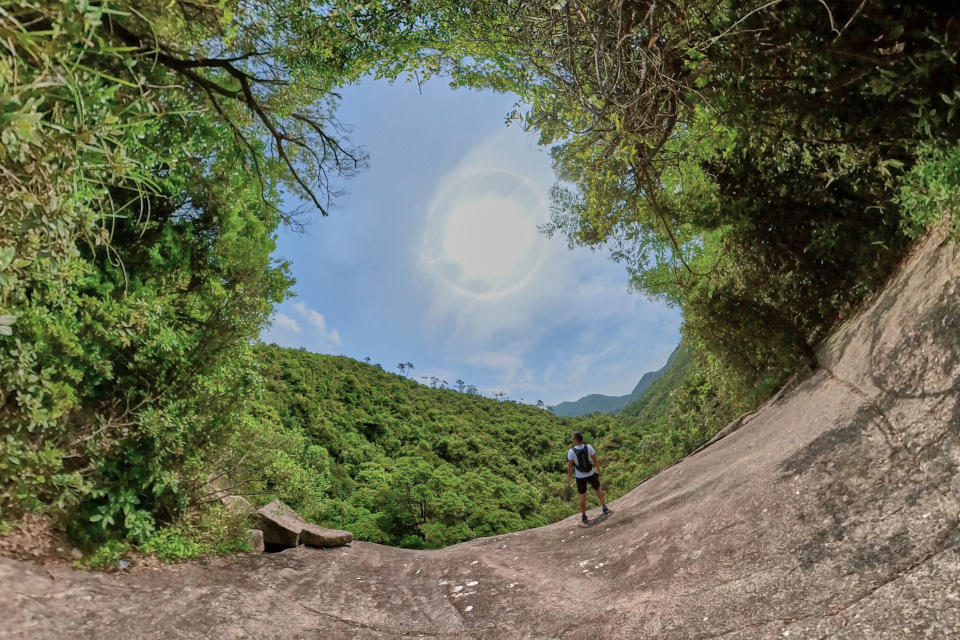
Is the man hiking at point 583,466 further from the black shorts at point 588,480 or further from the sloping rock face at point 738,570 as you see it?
the sloping rock face at point 738,570

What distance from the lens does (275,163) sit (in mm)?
9109

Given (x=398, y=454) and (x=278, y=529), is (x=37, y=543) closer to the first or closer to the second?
(x=278, y=529)

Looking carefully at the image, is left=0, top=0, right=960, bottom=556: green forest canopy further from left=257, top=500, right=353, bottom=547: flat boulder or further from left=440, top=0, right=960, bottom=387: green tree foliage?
left=257, top=500, right=353, bottom=547: flat boulder

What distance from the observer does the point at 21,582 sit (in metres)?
4.32

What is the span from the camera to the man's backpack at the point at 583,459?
1028cm

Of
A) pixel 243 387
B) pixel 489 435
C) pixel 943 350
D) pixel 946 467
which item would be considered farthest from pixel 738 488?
pixel 489 435

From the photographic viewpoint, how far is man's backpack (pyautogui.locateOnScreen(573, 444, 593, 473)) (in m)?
10.3

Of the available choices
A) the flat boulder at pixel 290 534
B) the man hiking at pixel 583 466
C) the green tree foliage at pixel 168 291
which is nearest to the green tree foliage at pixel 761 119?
the green tree foliage at pixel 168 291

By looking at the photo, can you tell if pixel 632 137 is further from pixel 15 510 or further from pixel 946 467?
pixel 15 510

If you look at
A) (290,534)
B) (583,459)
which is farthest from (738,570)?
(290,534)

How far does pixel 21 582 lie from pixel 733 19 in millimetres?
8846

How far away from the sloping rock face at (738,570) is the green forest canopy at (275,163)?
138 cm

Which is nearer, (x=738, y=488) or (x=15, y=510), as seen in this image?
(x=15, y=510)

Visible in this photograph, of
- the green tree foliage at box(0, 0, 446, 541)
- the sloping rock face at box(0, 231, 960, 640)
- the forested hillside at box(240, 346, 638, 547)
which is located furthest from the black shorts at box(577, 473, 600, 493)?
the green tree foliage at box(0, 0, 446, 541)
